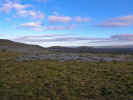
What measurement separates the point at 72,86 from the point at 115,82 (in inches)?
98.0

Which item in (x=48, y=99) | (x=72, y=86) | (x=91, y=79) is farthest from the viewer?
(x=91, y=79)

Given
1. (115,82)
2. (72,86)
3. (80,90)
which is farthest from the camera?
(115,82)

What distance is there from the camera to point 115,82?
8242 mm

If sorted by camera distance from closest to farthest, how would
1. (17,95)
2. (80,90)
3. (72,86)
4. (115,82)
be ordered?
1. (17,95)
2. (80,90)
3. (72,86)
4. (115,82)

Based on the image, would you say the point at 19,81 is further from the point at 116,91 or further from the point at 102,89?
the point at 116,91

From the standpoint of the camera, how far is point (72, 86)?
7738mm

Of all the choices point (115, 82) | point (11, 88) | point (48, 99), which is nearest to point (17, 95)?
point (11, 88)

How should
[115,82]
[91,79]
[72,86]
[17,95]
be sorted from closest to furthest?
[17,95], [72,86], [115,82], [91,79]

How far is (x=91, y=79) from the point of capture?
29.1 feet

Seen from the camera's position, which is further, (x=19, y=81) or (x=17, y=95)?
(x=19, y=81)

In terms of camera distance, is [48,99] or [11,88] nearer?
[48,99]

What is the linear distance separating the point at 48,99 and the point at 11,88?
7.91 ft

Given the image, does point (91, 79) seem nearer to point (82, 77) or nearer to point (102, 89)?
point (82, 77)

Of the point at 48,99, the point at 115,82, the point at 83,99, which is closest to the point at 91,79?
the point at 115,82
